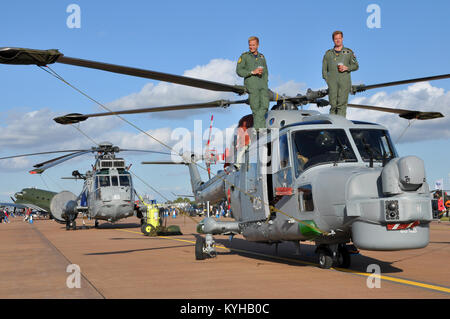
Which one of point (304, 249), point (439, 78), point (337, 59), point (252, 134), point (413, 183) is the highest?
point (337, 59)

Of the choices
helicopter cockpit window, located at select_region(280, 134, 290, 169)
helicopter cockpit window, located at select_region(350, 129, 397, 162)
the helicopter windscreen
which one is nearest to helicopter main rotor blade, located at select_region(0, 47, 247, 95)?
helicopter cockpit window, located at select_region(280, 134, 290, 169)

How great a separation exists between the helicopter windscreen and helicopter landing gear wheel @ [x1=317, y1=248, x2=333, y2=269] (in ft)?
5.22

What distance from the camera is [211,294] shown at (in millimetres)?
6906

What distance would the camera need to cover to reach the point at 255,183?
1088 cm

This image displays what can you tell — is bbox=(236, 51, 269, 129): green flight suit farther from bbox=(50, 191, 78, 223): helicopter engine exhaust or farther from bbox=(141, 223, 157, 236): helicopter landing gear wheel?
bbox=(50, 191, 78, 223): helicopter engine exhaust

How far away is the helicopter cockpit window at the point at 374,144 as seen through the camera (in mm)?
8922

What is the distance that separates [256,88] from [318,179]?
304 centimetres

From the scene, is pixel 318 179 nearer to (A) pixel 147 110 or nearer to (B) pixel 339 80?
(B) pixel 339 80

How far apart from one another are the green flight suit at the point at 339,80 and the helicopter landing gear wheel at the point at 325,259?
293 centimetres

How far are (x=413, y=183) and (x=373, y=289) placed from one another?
1622 mm

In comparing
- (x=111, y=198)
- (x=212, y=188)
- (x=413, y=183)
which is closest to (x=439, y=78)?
(x=413, y=183)

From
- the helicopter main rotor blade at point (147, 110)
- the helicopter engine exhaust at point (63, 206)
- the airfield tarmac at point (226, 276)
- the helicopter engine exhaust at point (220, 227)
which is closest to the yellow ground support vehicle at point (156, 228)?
the airfield tarmac at point (226, 276)

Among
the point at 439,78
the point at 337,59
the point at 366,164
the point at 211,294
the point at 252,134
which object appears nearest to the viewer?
the point at 211,294
